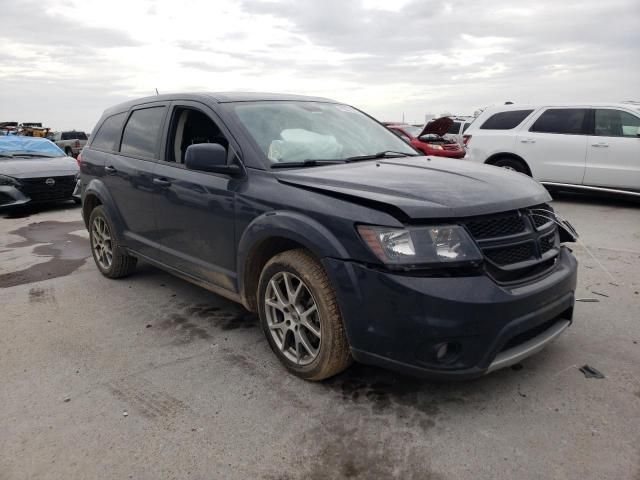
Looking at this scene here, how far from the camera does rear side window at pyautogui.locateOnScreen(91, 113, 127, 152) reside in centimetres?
500

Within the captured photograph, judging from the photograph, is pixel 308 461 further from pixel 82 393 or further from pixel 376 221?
pixel 82 393

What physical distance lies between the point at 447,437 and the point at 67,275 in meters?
4.50

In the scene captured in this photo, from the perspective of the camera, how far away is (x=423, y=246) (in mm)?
2527

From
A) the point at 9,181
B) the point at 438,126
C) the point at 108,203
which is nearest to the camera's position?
the point at 108,203

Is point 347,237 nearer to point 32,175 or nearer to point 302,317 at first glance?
point 302,317

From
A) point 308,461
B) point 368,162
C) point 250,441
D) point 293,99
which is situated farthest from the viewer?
point 293,99

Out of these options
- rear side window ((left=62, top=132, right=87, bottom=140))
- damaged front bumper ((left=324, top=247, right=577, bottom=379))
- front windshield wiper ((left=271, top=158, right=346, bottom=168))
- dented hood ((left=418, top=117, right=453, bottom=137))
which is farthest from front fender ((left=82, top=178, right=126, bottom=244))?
rear side window ((left=62, top=132, right=87, bottom=140))

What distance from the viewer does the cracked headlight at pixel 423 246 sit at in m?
2.51

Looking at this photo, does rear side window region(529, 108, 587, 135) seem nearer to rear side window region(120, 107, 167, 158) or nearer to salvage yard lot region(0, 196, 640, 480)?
salvage yard lot region(0, 196, 640, 480)

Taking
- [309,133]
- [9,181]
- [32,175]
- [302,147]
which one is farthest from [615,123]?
[9,181]

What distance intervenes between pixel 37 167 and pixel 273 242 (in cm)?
851

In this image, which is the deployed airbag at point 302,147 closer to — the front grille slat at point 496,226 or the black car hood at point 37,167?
the front grille slat at point 496,226

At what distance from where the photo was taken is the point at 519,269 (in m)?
2.69

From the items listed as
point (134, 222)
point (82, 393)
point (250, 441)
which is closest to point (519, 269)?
point (250, 441)
